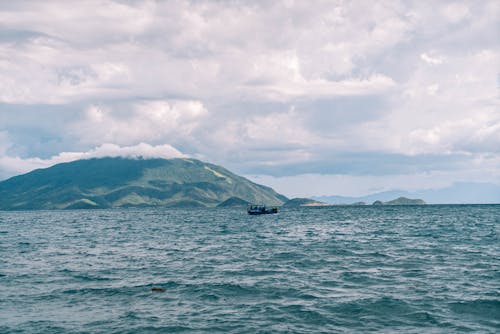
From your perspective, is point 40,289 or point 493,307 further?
point 40,289

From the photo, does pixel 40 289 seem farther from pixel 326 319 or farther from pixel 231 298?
pixel 326 319

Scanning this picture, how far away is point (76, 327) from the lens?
31.9 m

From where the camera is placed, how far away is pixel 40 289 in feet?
147

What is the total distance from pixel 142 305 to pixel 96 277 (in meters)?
15.3

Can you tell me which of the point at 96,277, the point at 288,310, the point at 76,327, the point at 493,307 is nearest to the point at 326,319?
the point at 288,310

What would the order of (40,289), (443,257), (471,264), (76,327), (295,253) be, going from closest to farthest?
(76,327), (40,289), (471,264), (443,257), (295,253)

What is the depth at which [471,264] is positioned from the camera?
55.9m

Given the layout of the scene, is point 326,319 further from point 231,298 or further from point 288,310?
point 231,298

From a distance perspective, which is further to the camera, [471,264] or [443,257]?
[443,257]

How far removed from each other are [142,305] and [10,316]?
10.00 metres

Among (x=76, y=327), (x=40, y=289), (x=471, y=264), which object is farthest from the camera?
(x=471, y=264)

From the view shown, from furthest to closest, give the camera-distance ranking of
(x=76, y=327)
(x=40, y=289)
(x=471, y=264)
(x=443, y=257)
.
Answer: (x=443, y=257)
(x=471, y=264)
(x=40, y=289)
(x=76, y=327)

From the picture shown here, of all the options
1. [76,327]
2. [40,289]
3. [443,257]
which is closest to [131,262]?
[40,289]

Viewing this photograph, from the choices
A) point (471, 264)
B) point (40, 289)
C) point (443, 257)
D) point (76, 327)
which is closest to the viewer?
point (76, 327)
